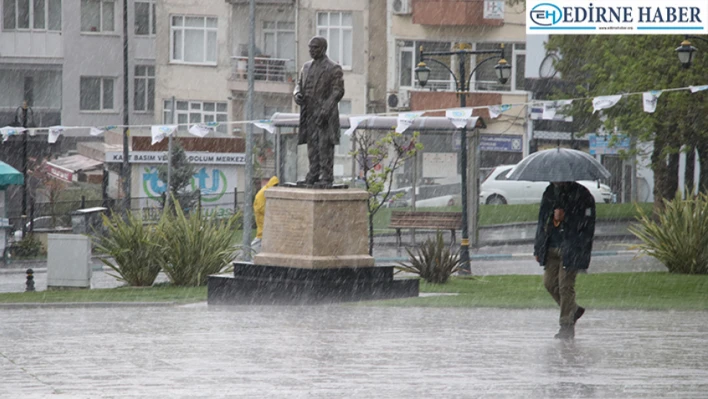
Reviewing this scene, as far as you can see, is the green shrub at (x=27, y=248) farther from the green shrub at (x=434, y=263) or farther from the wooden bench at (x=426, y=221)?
the green shrub at (x=434, y=263)

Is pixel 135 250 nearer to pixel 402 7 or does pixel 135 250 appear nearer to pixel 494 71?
pixel 402 7

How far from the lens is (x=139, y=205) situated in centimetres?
4044

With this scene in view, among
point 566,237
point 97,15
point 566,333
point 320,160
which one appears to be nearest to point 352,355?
point 566,333

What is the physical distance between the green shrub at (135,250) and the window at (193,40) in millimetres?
32176

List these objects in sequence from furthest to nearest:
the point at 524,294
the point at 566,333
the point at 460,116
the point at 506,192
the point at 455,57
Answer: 1. the point at 455,57
2. the point at 506,192
3. the point at 460,116
4. the point at 524,294
5. the point at 566,333

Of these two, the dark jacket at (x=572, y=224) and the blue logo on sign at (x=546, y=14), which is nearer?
the dark jacket at (x=572, y=224)

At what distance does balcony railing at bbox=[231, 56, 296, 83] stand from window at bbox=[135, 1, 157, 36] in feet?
22.3

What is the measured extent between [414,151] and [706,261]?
921cm

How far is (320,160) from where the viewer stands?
55.0 ft

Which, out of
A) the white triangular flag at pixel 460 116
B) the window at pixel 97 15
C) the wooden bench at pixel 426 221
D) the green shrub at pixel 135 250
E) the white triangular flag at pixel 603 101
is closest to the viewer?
the green shrub at pixel 135 250

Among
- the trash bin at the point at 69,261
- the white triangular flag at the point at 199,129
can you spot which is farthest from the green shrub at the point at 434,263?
the white triangular flag at the point at 199,129

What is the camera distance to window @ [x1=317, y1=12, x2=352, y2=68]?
50781mm

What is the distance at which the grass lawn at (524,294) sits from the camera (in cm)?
1631

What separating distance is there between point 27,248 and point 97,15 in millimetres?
25726
